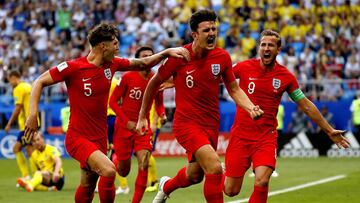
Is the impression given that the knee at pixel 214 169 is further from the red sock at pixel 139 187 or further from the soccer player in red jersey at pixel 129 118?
the soccer player in red jersey at pixel 129 118

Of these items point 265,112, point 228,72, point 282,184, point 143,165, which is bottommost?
point 282,184

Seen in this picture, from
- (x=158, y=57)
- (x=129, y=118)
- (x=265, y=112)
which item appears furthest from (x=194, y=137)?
(x=129, y=118)

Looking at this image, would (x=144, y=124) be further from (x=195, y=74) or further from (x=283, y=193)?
(x=283, y=193)

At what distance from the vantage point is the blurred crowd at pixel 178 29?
32781mm

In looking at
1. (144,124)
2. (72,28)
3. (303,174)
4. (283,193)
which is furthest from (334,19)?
(144,124)

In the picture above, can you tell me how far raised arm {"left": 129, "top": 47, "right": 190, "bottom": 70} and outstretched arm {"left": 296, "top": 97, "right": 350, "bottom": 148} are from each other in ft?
6.17

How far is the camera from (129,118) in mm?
16328

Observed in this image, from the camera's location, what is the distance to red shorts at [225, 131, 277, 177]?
1297cm

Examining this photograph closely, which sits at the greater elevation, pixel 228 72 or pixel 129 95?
pixel 228 72

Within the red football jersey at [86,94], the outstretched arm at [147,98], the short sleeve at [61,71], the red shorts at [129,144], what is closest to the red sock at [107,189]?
the red football jersey at [86,94]

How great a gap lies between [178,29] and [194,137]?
2293 cm

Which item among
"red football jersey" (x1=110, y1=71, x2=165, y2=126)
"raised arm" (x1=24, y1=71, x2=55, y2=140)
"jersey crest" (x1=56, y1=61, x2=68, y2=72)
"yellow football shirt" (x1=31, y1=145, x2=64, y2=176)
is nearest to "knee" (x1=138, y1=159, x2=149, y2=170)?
"red football jersey" (x1=110, y1=71, x2=165, y2=126)

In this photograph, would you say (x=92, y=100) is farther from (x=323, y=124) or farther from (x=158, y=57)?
(x=323, y=124)

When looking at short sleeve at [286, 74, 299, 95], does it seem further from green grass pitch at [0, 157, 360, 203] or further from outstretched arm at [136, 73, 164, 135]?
green grass pitch at [0, 157, 360, 203]
